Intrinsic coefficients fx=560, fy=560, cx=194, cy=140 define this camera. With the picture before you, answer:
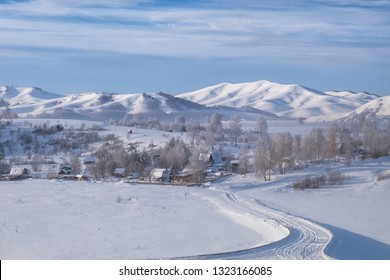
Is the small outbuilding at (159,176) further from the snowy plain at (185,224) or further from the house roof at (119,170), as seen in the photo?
the snowy plain at (185,224)

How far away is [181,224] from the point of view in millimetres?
12734

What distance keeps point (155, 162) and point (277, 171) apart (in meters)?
9.30

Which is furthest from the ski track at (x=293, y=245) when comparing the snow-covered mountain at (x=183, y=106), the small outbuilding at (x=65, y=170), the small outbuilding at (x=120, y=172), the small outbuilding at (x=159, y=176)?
the snow-covered mountain at (x=183, y=106)

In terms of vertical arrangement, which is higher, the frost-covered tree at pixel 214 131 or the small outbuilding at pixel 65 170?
the frost-covered tree at pixel 214 131

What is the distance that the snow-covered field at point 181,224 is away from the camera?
31.6 feet

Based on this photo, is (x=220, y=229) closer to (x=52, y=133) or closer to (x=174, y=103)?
(x=52, y=133)

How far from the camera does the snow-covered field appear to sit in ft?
31.6

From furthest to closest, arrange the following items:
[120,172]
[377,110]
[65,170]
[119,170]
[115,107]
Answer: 1. [115,107]
2. [377,110]
3. [65,170]
4. [119,170]
5. [120,172]

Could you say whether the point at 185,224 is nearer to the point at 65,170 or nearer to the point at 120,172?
the point at 120,172

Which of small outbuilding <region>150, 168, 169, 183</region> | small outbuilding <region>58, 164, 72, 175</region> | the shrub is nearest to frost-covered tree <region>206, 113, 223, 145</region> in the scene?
small outbuilding <region>58, 164, 72, 175</region>

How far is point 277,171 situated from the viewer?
33.2 meters

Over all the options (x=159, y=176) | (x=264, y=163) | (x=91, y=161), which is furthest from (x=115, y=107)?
(x=264, y=163)

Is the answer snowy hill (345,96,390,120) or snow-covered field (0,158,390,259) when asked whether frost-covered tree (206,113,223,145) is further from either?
snowy hill (345,96,390,120)
